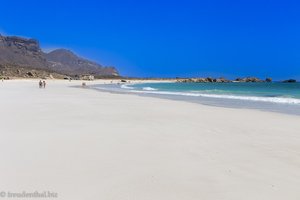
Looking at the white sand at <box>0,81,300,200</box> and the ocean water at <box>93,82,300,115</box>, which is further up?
the ocean water at <box>93,82,300,115</box>

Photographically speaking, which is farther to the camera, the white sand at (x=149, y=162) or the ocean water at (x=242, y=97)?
the ocean water at (x=242, y=97)

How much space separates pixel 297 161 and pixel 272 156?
0.44 metres

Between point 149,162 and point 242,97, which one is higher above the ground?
point 242,97

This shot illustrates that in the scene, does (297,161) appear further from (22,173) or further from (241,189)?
(22,173)

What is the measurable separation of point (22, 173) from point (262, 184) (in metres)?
3.39

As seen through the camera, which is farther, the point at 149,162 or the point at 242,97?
the point at 242,97

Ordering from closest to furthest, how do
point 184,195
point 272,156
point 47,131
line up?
1. point 184,195
2. point 272,156
3. point 47,131

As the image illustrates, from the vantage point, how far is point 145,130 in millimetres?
8453

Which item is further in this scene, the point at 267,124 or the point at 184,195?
→ the point at 267,124

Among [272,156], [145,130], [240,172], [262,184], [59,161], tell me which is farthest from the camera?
[145,130]

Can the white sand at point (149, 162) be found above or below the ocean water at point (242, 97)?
below

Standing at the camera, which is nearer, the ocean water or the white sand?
the white sand

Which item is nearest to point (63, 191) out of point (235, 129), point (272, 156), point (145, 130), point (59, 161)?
point (59, 161)

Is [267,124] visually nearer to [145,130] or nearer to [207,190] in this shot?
[145,130]
